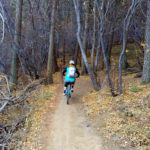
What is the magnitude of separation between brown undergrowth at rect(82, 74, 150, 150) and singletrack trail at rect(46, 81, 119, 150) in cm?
38

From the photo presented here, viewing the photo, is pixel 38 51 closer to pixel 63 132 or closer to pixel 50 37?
pixel 50 37

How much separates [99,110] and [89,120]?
781 mm

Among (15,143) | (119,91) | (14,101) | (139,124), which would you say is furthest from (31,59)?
(139,124)

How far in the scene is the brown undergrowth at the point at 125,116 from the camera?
4421 millimetres

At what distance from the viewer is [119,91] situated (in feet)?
27.0

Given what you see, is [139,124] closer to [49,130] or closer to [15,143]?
[49,130]

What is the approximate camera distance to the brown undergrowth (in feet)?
14.5

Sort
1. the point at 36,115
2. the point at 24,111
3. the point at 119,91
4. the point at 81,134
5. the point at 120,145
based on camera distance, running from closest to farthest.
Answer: the point at 120,145, the point at 81,134, the point at 36,115, the point at 24,111, the point at 119,91

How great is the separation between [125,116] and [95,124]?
1.11 m

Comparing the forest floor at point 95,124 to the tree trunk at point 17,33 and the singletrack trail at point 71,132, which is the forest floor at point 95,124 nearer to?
the singletrack trail at point 71,132

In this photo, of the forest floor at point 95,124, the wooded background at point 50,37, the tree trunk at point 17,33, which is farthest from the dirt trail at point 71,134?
the tree trunk at point 17,33

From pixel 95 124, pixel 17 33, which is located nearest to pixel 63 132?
pixel 95 124

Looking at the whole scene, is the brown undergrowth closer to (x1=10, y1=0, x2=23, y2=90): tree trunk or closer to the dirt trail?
the dirt trail

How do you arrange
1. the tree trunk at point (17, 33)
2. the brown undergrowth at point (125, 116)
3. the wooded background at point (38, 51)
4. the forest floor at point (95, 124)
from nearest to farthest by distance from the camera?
the brown undergrowth at point (125, 116), the forest floor at point (95, 124), the wooded background at point (38, 51), the tree trunk at point (17, 33)
